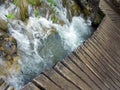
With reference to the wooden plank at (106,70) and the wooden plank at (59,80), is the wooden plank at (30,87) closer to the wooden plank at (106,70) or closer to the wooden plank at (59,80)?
the wooden plank at (59,80)

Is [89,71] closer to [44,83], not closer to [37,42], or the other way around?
[37,42]

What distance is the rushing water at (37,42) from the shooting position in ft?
15.9

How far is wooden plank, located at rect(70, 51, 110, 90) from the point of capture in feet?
16.0

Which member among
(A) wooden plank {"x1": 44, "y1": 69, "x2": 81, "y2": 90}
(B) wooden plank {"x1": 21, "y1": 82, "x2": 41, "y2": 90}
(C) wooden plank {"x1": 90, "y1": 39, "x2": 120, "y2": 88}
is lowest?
(C) wooden plank {"x1": 90, "y1": 39, "x2": 120, "y2": 88}

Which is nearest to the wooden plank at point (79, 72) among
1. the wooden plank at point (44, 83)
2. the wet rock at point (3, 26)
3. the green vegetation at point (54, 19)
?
the wooden plank at point (44, 83)

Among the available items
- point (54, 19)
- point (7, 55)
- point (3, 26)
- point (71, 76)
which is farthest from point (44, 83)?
point (54, 19)

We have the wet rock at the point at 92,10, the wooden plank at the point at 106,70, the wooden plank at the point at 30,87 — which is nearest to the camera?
the wooden plank at the point at 30,87

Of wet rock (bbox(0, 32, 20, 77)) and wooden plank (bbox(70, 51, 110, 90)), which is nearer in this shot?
wet rock (bbox(0, 32, 20, 77))

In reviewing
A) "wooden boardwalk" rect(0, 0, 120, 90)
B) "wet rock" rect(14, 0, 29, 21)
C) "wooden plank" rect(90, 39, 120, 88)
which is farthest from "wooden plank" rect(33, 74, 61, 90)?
"wet rock" rect(14, 0, 29, 21)

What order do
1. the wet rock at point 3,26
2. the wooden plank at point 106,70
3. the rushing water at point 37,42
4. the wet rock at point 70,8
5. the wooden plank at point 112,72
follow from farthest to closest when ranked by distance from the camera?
the wet rock at point 70,8, the wooden plank at point 112,72, the wooden plank at point 106,70, the wet rock at point 3,26, the rushing water at point 37,42

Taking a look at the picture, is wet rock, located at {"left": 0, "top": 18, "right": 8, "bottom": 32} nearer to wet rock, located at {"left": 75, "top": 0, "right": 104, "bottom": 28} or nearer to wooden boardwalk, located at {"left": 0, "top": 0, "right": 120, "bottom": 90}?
wooden boardwalk, located at {"left": 0, "top": 0, "right": 120, "bottom": 90}

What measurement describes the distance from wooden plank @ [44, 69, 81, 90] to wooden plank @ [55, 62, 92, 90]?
0.08 m

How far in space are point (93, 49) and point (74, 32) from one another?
111cm

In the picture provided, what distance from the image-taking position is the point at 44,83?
13.1ft
